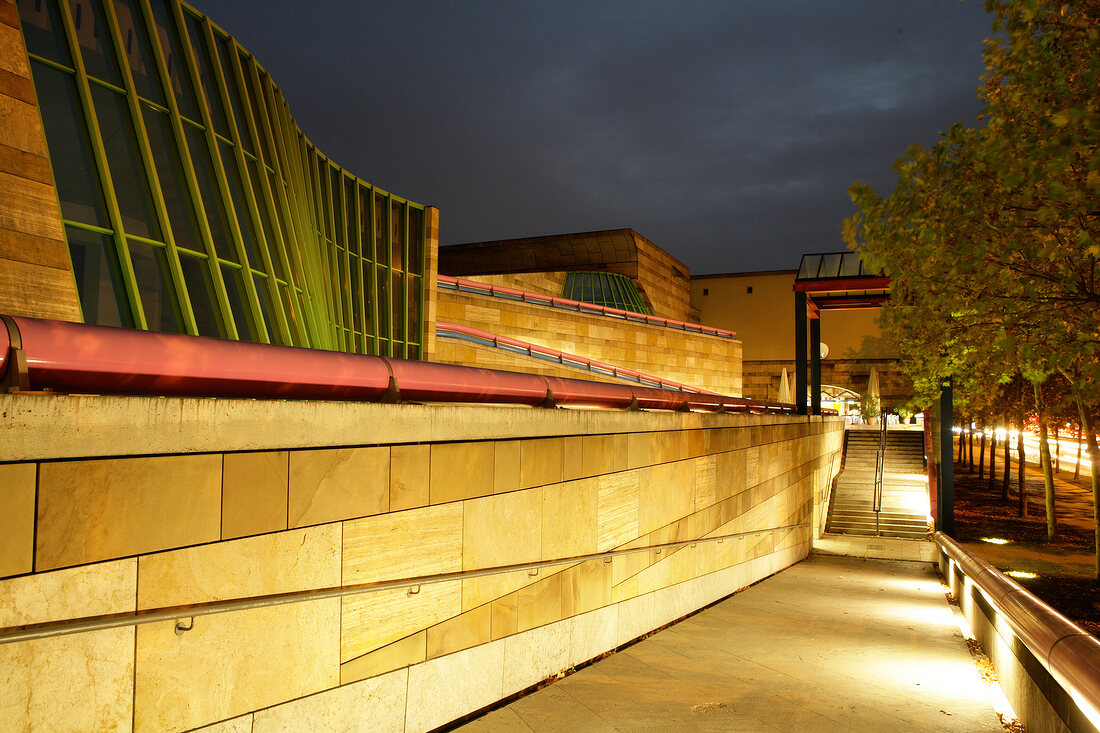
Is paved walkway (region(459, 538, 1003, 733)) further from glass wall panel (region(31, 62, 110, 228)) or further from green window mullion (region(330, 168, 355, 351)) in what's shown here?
green window mullion (region(330, 168, 355, 351))

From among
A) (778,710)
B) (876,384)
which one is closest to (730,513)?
(778,710)

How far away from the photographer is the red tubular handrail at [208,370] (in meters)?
3.03

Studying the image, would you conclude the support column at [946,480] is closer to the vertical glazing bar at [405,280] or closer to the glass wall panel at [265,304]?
the vertical glazing bar at [405,280]

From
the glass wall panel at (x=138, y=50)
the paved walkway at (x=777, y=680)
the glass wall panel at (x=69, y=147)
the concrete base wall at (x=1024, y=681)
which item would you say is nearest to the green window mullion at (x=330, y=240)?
the glass wall panel at (x=138, y=50)

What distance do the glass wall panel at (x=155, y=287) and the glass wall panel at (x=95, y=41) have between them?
2.14 metres

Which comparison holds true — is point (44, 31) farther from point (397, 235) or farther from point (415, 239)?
point (415, 239)

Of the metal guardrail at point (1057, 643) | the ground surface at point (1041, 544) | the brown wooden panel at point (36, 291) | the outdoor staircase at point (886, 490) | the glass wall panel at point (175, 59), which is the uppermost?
the glass wall panel at point (175, 59)

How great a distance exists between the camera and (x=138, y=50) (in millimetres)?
9508

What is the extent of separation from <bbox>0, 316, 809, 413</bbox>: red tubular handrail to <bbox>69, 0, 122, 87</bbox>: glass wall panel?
21.6ft

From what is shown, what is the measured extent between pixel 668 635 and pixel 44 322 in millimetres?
7102

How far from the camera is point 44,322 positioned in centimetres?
307

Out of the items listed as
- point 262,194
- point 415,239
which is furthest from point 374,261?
point 262,194

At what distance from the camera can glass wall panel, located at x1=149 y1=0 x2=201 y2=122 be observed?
1023 cm

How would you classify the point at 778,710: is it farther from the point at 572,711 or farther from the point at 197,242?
the point at 197,242
